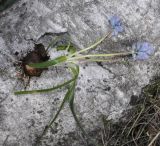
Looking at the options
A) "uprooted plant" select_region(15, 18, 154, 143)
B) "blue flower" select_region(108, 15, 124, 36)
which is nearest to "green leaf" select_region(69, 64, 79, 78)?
"uprooted plant" select_region(15, 18, 154, 143)

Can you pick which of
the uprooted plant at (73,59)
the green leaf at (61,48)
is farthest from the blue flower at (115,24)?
the green leaf at (61,48)

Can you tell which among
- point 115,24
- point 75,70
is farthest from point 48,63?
point 115,24

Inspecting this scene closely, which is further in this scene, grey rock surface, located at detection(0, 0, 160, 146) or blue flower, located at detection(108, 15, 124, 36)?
blue flower, located at detection(108, 15, 124, 36)

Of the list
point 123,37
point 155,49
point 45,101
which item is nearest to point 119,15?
point 123,37

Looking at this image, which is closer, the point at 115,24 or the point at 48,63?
→ the point at 48,63

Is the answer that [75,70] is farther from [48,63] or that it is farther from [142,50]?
[142,50]

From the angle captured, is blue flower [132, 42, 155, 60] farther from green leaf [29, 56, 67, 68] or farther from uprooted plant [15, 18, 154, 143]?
green leaf [29, 56, 67, 68]

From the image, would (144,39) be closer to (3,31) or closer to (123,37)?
(123,37)
